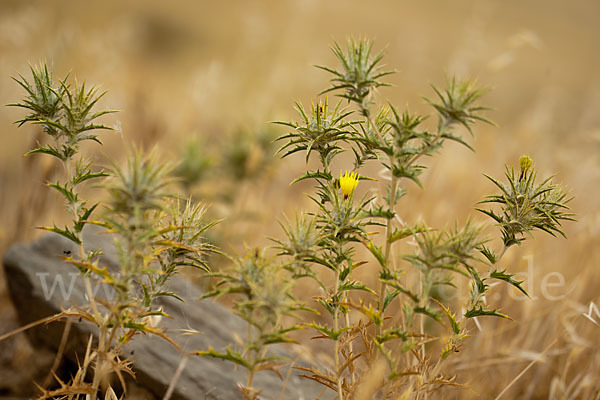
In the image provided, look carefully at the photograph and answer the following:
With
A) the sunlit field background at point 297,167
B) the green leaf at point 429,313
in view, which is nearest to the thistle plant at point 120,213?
the sunlit field background at point 297,167

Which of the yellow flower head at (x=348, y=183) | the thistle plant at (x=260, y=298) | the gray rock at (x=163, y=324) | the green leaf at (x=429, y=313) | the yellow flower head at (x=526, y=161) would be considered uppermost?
the yellow flower head at (x=526, y=161)

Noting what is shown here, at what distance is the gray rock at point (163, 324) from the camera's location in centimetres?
179

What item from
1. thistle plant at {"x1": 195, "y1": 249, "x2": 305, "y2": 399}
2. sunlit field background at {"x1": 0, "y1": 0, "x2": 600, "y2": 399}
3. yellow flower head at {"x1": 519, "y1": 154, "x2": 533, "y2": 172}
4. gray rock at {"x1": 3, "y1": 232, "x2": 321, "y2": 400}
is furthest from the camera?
sunlit field background at {"x1": 0, "y1": 0, "x2": 600, "y2": 399}

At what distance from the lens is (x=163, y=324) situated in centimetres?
203

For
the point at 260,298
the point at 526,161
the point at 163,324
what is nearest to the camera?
the point at 260,298

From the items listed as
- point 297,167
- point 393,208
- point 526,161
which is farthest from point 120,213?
point 297,167

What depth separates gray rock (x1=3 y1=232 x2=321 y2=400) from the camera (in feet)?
5.88

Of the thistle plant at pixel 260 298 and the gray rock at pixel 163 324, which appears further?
the gray rock at pixel 163 324

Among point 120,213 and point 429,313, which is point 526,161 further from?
→ point 120,213

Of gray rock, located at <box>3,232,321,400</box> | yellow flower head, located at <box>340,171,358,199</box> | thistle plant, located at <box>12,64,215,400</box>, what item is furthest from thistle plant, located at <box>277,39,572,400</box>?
gray rock, located at <box>3,232,321,400</box>

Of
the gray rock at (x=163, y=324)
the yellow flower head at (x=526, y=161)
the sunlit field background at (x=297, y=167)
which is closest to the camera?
the yellow flower head at (x=526, y=161)

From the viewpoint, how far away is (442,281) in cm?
117

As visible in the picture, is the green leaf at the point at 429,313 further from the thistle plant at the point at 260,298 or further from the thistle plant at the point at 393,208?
the thistle plant at the point at 260,298

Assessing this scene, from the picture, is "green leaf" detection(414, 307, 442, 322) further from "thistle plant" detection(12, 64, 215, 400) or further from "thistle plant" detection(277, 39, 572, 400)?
"thistle plant" detection(12, 64, 215, 400)
